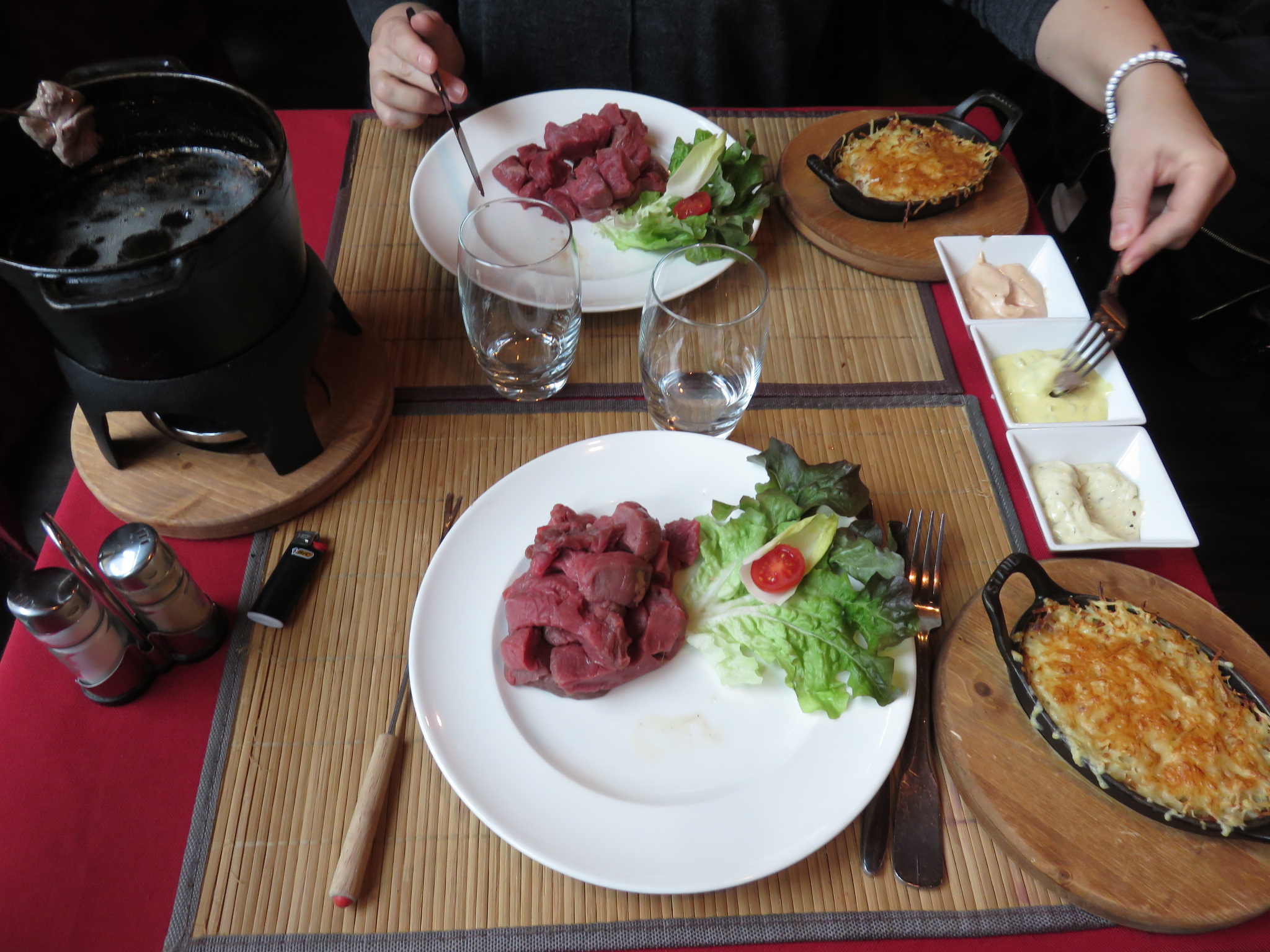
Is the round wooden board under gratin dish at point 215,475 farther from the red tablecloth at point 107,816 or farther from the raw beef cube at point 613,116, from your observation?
the raw beef cube at point 613,116

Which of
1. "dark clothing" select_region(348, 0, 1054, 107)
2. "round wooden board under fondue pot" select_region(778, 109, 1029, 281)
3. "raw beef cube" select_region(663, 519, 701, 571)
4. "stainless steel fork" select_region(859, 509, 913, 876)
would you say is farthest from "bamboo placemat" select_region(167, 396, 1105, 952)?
"dark clothing" select_region(348, 0, 1054, 107)

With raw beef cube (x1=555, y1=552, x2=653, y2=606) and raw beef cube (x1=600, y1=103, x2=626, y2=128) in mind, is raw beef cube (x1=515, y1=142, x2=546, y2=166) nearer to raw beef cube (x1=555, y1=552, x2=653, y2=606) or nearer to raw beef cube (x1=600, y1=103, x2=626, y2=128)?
raw beef cube (x1=600, y1=103, x2=626, y2=128)

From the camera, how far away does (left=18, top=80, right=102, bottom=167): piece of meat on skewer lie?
119 centimetres

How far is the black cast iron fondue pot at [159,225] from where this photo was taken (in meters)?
1.08

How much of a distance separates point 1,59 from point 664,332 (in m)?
3.10

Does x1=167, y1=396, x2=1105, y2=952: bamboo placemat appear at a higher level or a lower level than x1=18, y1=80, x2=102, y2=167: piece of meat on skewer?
lower

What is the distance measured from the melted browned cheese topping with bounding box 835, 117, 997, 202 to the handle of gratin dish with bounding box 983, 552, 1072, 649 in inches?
40.4

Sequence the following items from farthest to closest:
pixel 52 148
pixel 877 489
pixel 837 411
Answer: pixel 837 411, pixel 877 489, pixel 52 148

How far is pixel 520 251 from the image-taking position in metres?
1.81

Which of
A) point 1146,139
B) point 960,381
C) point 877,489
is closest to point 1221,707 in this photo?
point 877,489

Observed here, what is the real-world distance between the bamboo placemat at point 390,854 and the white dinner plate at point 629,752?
12 cm

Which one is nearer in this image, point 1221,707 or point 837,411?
point 1221,707

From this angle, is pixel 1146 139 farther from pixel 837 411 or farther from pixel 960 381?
pixel 837 411

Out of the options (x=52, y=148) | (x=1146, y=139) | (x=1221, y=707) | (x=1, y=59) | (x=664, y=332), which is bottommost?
(x=1, y=59)
